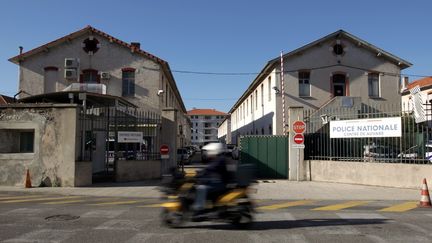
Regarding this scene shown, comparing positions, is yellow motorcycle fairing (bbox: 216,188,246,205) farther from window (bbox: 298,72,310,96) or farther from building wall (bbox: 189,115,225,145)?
building wall (bbox: 189,115,225,145)

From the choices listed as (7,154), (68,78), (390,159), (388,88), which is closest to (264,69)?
(388,88)

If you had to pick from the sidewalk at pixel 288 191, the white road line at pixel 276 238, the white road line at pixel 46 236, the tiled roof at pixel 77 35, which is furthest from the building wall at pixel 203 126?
the white road line at pixel 276 238

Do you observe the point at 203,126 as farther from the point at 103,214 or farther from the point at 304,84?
the point at 103,214

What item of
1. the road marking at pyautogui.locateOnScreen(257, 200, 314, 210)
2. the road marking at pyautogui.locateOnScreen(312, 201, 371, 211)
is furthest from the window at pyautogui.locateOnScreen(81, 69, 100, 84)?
the road marking at pyautogui.locateOnScreen(312, 201, 371, 211)

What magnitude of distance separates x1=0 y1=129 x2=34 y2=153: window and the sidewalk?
5.41ft

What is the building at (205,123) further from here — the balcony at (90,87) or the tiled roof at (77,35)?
the balcony at (90,87)

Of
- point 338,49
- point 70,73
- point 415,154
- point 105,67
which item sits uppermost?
point 338,49

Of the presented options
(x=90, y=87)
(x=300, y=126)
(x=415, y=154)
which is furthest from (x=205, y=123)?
(x=415, y=154)

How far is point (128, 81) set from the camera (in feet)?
104

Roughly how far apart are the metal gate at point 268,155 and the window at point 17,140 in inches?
387

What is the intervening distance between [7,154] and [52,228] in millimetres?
10411

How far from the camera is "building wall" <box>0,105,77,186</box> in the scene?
17266 millimetres

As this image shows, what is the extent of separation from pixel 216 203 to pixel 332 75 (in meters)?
25.9

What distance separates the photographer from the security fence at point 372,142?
16.7 meters
